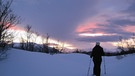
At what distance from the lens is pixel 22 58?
66.9 ft

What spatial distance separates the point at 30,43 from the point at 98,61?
197ft

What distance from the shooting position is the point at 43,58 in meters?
21.9

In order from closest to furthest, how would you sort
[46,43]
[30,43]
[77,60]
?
[77,60] < [30,43] < [46,43]

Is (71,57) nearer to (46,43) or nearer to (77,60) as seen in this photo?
(77,60)

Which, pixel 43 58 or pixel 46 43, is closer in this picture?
pixel 43 58

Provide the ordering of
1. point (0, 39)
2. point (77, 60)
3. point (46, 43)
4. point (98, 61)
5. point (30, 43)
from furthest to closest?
point (46, 43), point (30, 43), point (77, 60), point (0, 39), point (98, 61)

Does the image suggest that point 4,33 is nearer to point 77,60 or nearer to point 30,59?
point 30,59

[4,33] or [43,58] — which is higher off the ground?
[4,33]

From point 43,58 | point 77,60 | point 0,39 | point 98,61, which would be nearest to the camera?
point 98,61

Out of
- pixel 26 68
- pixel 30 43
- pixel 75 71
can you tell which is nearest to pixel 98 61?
pixel 75 71

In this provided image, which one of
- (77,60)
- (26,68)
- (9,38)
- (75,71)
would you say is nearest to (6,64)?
(26,68)

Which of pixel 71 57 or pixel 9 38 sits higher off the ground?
pixel 9 38

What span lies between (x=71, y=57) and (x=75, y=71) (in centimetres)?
633

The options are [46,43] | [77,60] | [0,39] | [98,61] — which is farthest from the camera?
[46,43]
